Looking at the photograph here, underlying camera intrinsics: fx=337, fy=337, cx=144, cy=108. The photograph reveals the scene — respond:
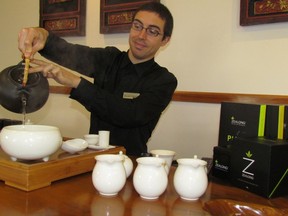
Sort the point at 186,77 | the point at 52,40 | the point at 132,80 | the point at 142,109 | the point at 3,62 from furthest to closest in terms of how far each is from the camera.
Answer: the point at 3,62, the point at 186,77, the point at 132,80, the point at 52,40, the point at 142,109

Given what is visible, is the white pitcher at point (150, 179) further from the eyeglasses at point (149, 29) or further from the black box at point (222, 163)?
the eyeglasses at point (149, 29)

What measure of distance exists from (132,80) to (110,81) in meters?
0.14

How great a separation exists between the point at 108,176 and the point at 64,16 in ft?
7.72

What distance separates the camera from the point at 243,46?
209 centimetres

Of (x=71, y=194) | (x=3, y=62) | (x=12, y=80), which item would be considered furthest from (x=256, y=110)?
(x=3, y=62)

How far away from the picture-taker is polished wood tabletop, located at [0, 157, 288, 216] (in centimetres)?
80

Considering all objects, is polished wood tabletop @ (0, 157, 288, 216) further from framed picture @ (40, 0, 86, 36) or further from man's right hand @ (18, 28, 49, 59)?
framed picture @ (40, 0, 86, 36)

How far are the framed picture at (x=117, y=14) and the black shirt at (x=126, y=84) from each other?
1.78 ft

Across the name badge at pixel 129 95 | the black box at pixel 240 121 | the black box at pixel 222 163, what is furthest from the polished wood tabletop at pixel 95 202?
the name badge at pixel 129 95

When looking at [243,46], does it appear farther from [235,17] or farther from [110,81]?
[110,81]

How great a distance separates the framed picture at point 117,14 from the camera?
253 centimetres

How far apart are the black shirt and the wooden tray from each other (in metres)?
0.53

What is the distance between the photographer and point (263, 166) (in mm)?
1021

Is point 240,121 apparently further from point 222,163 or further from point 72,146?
point 72,146
